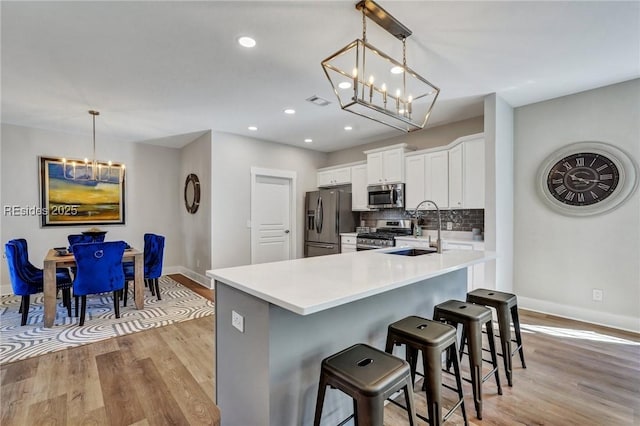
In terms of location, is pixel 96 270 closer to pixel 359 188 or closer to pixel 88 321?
pixel 88 321

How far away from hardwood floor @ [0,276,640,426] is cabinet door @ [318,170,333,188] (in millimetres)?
3959

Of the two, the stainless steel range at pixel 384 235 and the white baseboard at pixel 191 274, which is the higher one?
the stainless steel range at pixel 384 235

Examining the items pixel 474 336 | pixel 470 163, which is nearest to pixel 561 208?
pixel 470 163

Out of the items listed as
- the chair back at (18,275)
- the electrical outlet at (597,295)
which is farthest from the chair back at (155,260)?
the electrical outlet at (597,295)

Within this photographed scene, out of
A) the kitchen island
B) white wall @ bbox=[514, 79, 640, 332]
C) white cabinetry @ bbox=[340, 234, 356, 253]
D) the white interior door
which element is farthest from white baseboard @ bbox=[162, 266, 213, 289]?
white wall @ bbox=[514, 79, 640, 332]

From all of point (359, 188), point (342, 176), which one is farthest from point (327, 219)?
point (342, 176)

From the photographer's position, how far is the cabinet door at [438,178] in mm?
4328

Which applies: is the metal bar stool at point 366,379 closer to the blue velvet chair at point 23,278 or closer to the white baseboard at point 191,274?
the blue velvet chair at point 23,278

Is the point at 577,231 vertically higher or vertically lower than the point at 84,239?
higher

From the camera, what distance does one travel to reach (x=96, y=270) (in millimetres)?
3406

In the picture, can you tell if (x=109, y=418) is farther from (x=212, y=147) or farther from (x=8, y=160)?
(x=8, y=160)

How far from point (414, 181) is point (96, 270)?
14.5 ft

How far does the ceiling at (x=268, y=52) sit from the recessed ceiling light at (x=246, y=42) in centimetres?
6

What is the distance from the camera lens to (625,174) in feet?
10.5
